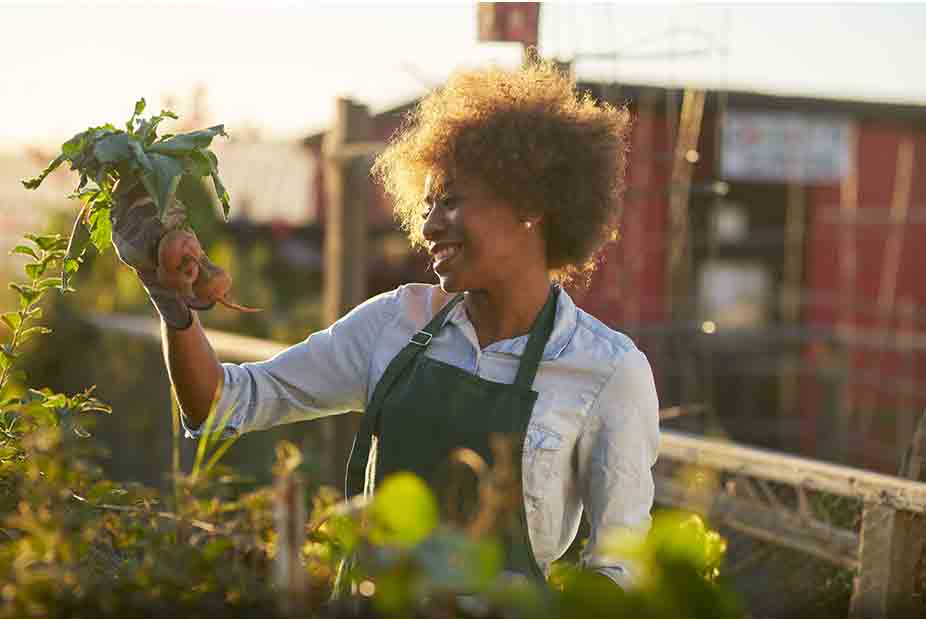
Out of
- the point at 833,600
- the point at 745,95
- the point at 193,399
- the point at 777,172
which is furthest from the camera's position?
the point at 777,172

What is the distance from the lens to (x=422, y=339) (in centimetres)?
240

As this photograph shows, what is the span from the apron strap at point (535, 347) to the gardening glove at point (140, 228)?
569 mm

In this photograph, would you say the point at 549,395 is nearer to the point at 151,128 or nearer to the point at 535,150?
the point at 535,150

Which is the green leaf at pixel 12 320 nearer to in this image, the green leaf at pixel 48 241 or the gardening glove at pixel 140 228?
the green leaf at pixel 48 241

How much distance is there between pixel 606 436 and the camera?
2.25 meters

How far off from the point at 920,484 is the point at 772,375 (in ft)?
29.3

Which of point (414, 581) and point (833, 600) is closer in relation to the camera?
point (414, 581)

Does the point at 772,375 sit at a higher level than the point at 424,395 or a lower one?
lower

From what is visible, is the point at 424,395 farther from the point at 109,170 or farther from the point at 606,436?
the point at 109,170

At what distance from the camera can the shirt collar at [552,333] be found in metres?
2.35

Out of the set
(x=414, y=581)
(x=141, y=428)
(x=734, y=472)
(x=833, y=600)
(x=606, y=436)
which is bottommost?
(x=141, y=428)

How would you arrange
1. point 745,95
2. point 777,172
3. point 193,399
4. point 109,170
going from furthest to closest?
point 777,172 < point 745,95 < point 193,399 < point 109,170

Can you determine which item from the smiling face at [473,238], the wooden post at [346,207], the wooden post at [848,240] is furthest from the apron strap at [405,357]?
the wooden post at [848,240]

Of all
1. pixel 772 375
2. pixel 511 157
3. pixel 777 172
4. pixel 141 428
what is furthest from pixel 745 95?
pixel 511 157
